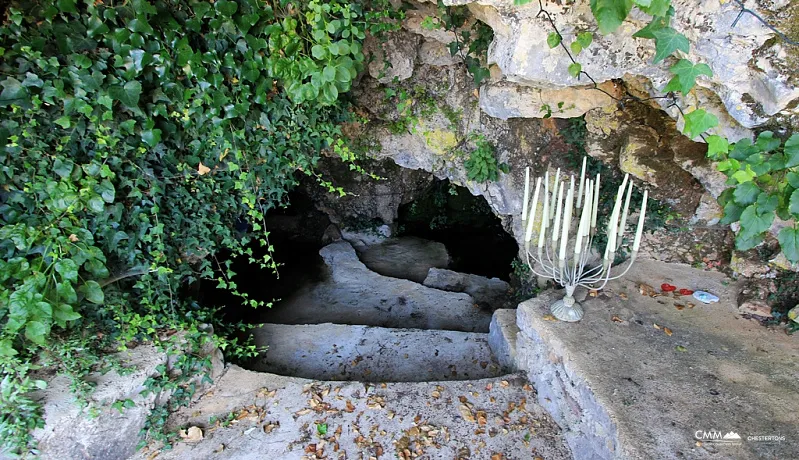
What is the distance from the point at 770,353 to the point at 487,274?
17.3ft

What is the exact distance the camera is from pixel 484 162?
Answer: 4949 millimetres

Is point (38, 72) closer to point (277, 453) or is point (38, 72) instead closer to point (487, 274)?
point (277, 453)

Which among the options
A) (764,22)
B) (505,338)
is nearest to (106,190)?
(505,338)

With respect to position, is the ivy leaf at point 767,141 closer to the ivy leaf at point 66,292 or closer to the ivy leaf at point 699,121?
the ivy leaf at point 699,121

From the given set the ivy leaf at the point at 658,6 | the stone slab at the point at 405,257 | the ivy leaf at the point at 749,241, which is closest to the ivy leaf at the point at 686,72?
the ivy leaf at the point at 658,6

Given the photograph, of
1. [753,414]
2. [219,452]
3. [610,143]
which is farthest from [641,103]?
[219,452]

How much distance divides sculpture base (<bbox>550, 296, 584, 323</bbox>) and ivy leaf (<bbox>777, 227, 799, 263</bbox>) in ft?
4.51

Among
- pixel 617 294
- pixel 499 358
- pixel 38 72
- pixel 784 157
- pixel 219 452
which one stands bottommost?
pixel 219 452

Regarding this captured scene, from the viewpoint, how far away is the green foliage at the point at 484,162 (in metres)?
4.95

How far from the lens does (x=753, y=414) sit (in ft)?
8.45

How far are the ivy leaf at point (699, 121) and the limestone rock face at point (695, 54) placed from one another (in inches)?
A: 5.1

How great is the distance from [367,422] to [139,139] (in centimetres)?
283

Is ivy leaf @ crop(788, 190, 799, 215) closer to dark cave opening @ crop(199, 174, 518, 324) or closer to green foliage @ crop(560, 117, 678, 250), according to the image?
green foliage @ crop(560, 117, 678, 250)

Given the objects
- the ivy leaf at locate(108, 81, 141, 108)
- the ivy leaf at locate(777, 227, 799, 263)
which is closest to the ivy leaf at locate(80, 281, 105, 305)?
the ivy leaf at locate(108, 81, 141, 108)
